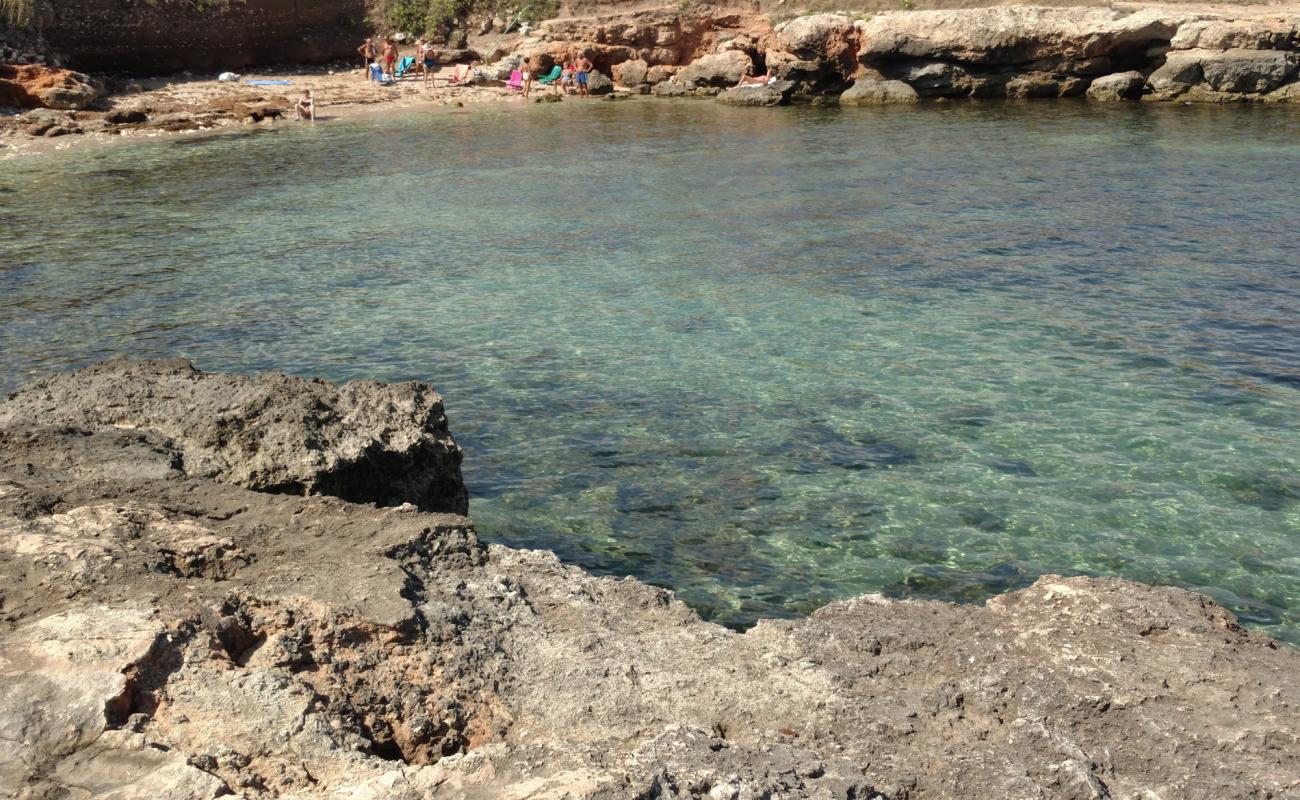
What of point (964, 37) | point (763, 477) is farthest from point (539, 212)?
point (964, 37)

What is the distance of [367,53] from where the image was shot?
4100 centimetres

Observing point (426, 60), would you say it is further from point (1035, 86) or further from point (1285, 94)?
point (1285, 94)

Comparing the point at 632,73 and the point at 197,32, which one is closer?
the point at 197,32

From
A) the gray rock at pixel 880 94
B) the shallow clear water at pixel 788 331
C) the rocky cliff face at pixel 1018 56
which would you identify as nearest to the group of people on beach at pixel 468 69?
the rocky cliff face at pixel 1018 56

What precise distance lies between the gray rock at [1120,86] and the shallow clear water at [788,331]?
7379 millimetres

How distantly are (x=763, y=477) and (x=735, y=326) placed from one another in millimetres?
4075

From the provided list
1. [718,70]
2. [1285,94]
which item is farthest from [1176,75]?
[718,70]

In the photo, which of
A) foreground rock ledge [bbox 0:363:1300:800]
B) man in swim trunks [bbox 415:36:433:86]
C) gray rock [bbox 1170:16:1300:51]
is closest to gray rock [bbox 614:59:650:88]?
man in swim trunks [bbox 415:36:433:86]

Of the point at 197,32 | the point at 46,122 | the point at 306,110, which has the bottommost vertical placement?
the point at 46,122

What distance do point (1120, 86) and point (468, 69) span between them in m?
22.4

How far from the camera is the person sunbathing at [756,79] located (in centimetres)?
3688

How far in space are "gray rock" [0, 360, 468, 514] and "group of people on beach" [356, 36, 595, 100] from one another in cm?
3309

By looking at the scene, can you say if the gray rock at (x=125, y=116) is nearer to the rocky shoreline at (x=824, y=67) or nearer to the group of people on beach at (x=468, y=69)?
the rocky shoreline at (x=824, y=67)

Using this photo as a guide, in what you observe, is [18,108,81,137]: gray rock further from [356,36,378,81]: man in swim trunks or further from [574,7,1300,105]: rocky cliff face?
[574,7,1300,105]: rocky cliff face
